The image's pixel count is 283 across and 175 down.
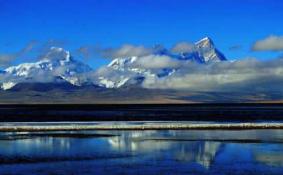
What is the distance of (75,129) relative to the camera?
240 ft

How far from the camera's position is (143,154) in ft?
141

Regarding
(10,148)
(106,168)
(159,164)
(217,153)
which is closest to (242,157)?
(217,153)

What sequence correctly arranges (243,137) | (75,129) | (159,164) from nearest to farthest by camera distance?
(159,164) < (243,137) < (75,129)

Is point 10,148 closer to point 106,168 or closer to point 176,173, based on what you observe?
point 106,168

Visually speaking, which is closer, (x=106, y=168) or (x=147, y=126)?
(x=106, y=168)

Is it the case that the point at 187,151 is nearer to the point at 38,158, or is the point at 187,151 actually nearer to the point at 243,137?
the point at 38,158

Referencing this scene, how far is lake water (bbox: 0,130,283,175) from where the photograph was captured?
35500mm

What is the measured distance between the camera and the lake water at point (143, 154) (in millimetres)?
35500

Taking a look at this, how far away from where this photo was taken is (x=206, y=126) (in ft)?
249

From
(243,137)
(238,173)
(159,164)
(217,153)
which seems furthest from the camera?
(243,137)

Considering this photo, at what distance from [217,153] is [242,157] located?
3.21m

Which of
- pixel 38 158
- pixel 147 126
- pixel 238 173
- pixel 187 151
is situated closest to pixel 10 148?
pixel 38 158

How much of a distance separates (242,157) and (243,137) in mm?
18279

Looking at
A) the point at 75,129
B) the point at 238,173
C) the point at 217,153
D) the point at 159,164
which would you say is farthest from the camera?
the point at 75,129
